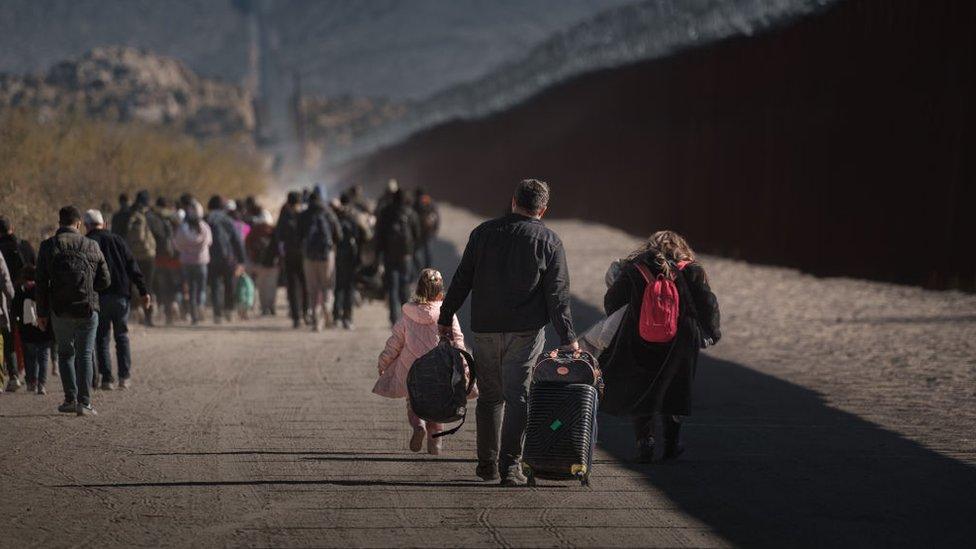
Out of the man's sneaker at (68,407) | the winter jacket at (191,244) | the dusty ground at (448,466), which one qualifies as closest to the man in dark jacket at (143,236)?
the winter jacket at (191,244)

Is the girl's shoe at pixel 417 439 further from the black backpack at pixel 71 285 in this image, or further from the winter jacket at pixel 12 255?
the winter jacket at pixel 12 255

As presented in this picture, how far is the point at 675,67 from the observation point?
33.4 m

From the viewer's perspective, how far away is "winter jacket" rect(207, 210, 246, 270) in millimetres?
20281

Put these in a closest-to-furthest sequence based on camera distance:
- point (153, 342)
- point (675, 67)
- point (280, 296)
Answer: point (153, 342) → point (280, 296) → point (675, 67)

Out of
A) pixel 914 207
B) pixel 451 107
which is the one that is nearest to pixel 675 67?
pixel 914 207

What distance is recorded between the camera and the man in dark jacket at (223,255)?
66.7ft

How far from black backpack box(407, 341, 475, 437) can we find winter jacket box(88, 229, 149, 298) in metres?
4.28

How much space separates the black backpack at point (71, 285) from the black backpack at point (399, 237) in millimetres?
6953

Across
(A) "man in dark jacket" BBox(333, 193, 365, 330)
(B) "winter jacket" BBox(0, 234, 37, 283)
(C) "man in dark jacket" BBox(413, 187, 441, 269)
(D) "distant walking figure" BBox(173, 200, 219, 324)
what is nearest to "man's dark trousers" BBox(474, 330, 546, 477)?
(B) "winter jacket" BBox(0, 234, 37, 283)

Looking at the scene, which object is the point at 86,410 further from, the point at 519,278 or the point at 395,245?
the point at 395,245

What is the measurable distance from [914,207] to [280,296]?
11.3 metres

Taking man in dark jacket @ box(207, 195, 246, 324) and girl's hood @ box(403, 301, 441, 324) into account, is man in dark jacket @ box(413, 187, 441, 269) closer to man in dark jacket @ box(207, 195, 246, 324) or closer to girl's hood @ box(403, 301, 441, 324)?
man in dark jacket @ box(207, 195, 246, 324)

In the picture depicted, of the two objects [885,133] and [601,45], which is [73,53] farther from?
[885,133]

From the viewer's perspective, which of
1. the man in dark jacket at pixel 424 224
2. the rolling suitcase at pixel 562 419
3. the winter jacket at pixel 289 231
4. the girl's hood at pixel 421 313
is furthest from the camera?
the man in dark jacket at pixel 424 224
